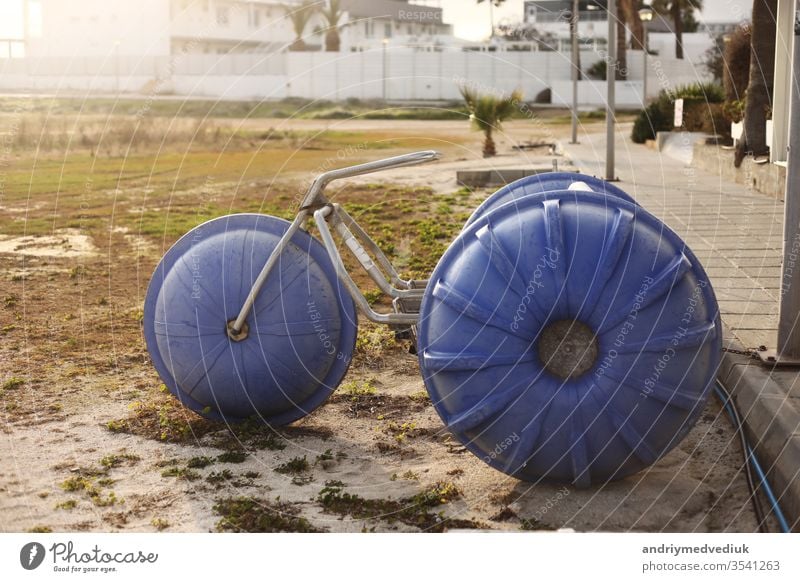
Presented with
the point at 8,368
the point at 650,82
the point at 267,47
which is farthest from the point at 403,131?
the point at 267,47

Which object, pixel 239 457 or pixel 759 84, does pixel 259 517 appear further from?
pixel 759 84

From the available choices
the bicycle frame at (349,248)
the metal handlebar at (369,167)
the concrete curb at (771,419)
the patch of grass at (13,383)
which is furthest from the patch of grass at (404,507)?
the patch of grass at (13,383)

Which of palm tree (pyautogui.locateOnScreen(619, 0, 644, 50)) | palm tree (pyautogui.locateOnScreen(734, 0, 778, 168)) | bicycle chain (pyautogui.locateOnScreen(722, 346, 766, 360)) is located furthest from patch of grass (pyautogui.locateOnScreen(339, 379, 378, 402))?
palm tree (pyautogui.locateOnScreen(619, 0, 644, 50))

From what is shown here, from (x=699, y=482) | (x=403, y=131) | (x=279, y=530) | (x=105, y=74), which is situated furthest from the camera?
(x=105, y=74)

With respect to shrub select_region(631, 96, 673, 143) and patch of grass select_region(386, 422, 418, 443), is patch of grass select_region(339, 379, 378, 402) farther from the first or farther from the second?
shrub select_region(631, 96, 673, 143)

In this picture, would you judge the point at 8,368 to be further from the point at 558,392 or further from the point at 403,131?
the point at 403,131

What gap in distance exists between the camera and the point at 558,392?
496cm

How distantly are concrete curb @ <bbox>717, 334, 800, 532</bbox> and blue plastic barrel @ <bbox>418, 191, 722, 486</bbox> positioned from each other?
20.4 inches

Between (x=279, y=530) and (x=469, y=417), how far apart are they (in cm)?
101

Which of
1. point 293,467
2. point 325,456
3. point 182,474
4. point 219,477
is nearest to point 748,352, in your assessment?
point 325,456

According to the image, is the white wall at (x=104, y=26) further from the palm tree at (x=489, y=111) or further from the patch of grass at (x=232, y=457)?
the patch of grass at (x=232, y=457)

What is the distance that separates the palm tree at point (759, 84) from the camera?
1770 cm

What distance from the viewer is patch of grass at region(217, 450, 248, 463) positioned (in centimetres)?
595

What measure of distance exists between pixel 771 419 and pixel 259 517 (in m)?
2.72
